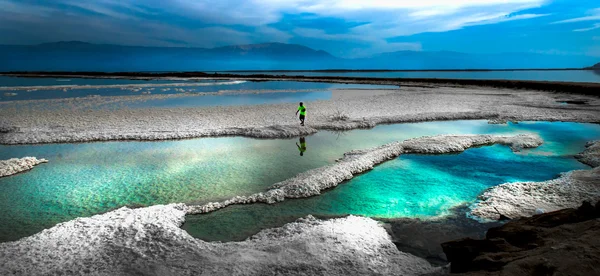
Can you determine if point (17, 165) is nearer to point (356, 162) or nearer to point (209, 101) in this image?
point (356, 162)

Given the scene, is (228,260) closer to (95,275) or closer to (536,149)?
(95,275)

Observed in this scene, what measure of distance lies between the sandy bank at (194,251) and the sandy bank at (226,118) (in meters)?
9.56

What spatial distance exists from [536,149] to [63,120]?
2482cm

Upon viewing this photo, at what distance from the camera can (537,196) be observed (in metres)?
8.63

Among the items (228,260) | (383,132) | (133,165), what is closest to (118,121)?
(133,165)

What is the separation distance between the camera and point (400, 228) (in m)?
7.30

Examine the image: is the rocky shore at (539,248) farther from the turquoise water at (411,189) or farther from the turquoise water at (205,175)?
the turquoise water at (205,175)

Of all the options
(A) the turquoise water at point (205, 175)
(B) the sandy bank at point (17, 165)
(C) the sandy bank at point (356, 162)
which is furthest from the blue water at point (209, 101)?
(C) the sandy bank at point (356, 162)

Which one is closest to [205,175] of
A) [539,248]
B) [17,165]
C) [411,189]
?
[411,189]

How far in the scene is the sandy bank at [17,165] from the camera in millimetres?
11078

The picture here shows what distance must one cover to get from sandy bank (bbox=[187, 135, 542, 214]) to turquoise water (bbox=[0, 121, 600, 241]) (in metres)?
0.35

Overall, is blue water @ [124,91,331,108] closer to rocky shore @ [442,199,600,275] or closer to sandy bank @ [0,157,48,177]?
sandy bank @ [0,157,48,177]

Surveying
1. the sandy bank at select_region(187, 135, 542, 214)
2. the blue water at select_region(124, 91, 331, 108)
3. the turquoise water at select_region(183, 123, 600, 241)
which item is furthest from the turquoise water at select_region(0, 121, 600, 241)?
the blue water at select_region(124, 91, 331, 108)

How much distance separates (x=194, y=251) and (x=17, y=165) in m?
9.57
